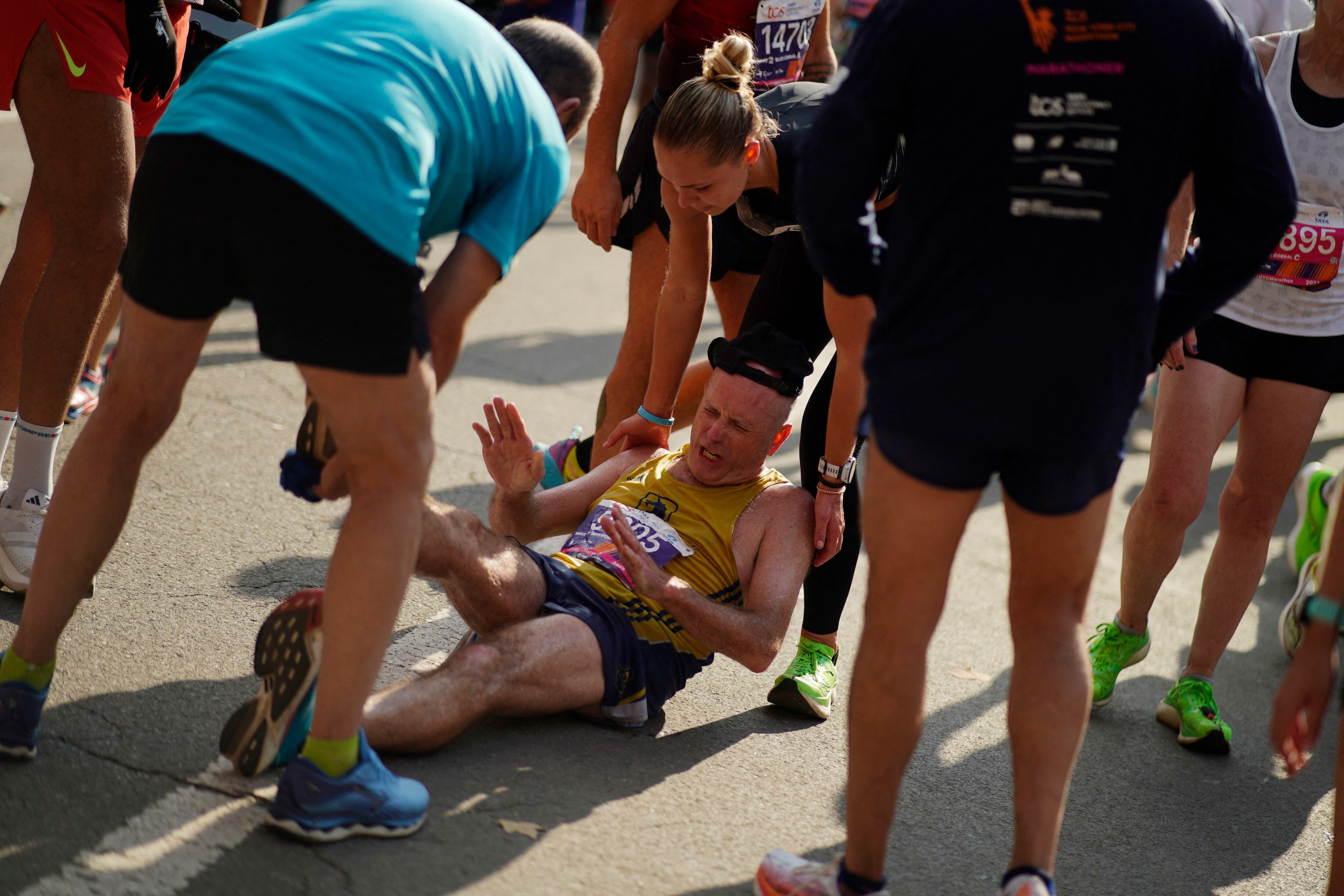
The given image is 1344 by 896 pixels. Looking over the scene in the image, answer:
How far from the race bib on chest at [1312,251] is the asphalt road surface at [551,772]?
1315mm

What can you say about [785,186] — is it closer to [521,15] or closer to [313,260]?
[313,260]

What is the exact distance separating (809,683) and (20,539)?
2004 millimetres

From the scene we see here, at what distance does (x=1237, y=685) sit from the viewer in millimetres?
3709

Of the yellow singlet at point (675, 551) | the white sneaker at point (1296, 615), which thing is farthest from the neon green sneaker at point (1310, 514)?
the yellow singlet at point (675, 551)

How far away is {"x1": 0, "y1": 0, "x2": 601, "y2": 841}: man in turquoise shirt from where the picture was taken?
1854 mm

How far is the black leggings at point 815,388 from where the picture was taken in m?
3.07

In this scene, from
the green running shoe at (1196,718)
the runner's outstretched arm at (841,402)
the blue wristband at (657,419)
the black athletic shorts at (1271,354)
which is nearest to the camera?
the runner's outstretched arm at (841,402)

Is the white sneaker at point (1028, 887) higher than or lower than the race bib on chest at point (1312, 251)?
lower

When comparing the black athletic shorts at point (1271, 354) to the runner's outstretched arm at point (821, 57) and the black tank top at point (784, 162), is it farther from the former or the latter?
the runner's outstretched arm at point (821, 57)

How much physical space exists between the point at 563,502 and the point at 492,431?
0.43 meters

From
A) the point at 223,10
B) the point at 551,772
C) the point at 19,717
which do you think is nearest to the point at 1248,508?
the point at 551,772

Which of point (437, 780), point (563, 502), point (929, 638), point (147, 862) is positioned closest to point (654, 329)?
point (563, 502)

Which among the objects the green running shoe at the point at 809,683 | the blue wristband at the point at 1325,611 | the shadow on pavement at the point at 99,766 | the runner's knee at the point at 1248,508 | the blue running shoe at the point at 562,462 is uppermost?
the blue wristband at the point at 1325,611

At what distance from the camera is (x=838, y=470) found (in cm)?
291
